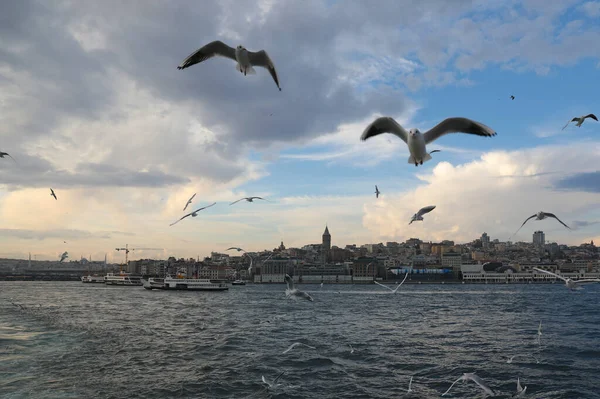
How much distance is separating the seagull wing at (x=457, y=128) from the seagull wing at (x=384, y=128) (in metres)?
0.38

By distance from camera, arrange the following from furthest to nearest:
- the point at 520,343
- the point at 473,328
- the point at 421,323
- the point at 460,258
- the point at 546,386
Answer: the point at 460,258
the point at 421,323
the point at 473,328
the point at 520,343
the point at 546,386

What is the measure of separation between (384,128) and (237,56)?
2.94 meters

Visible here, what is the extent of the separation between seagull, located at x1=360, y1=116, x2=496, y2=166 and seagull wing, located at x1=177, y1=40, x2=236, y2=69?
119 inches

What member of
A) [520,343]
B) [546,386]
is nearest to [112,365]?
[546,386]

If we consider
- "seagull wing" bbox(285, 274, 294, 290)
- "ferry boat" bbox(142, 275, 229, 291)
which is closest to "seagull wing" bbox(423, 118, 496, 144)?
"seagull wing" bbox(285, 274, 294, 290)

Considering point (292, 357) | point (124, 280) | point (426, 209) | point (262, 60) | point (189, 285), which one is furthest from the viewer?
point (124, 280)

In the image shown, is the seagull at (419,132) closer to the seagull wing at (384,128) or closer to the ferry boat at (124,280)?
the seagull wing at (384,128)

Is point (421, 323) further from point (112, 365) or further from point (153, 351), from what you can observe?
point (112, 365)

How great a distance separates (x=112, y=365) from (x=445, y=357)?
11295 mm

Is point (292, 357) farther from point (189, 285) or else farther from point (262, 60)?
point (189, 285)

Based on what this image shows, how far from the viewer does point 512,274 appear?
397ft

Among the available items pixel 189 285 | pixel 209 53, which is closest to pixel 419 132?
pixel 209 53

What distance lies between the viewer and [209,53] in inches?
339

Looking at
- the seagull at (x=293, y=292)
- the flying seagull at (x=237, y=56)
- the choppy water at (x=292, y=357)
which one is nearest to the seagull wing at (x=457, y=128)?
the flying seagull at (x=237, y=56)
